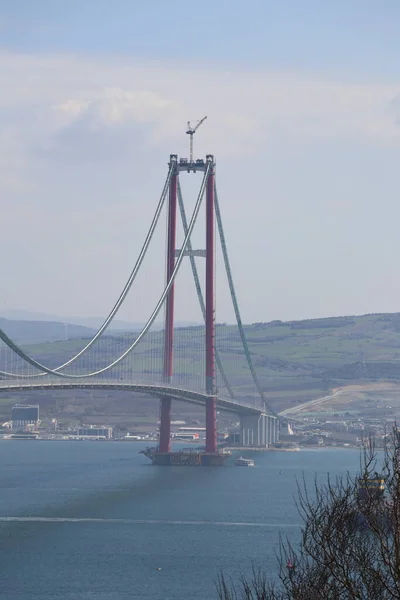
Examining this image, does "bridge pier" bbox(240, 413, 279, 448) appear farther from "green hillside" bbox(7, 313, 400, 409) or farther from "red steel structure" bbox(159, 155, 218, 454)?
"green hillside" bbox(7, 313, 400, 409)

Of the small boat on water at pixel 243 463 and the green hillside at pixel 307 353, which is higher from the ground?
the green hillside at pixel 307 353

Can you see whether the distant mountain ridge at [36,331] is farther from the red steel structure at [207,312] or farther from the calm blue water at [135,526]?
the calm blue water at [135,526]

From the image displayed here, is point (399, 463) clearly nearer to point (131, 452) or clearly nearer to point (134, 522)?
point (134, 522)

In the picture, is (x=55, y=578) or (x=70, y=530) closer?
(x=55, y=578)

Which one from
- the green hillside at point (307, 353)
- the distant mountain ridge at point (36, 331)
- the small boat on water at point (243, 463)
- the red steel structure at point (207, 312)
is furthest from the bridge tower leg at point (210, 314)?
the distant mountain ridge at point (36, 331)

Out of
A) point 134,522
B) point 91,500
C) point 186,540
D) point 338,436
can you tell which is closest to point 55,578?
point 186,540
